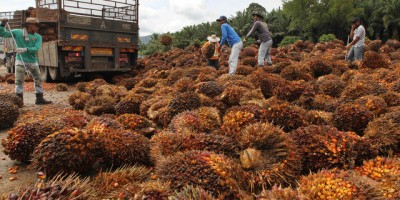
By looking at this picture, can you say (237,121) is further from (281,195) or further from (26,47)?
(26,47)

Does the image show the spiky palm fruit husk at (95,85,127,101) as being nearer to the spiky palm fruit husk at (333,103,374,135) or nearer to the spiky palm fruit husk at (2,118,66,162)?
the spiky palm fruit husk at (2,118,66,162)

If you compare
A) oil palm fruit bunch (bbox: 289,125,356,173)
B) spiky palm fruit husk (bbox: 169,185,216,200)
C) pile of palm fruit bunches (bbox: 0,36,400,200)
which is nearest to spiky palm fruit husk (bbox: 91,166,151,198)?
pile of palm fruit bunches (bbox: 0,36,400,200)

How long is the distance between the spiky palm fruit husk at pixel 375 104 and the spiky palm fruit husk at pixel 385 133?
2.31 feet

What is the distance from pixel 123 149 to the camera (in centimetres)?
389

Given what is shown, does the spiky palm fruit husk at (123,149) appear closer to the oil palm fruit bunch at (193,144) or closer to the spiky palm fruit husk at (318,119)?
the oil palm fruit bunch at (193,144)

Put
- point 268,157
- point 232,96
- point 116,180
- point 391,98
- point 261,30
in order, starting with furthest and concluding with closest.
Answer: point 261,30
point 232,96
point 391,98
point 268,157
point 116,180

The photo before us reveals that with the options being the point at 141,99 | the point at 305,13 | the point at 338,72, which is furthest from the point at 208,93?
the point at 305,13

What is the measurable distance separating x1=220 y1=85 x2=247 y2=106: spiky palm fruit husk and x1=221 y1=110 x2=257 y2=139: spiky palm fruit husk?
1.46m

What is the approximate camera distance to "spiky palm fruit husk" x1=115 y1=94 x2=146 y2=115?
22.5ft

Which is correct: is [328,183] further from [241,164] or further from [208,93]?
[208,93]

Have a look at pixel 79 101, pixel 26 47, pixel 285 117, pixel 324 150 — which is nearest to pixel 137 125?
pixel 285 117

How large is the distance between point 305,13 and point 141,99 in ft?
123

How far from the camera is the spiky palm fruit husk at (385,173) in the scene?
9.68 ft

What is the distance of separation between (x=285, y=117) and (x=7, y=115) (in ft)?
17.2
